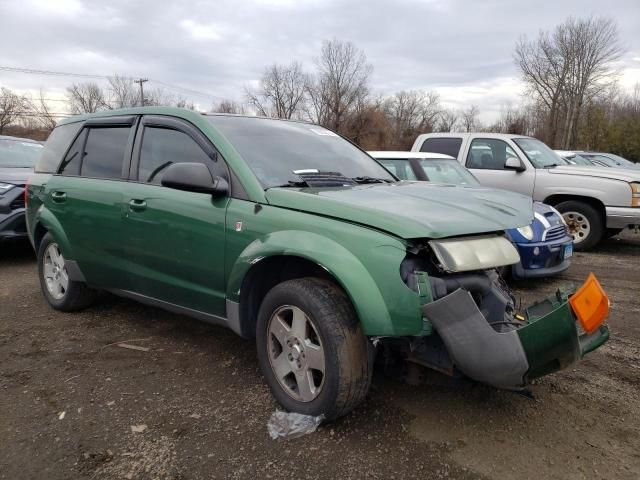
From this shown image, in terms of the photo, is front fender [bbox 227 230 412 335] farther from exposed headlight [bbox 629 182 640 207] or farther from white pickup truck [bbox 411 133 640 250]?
exposed headlight [bbox 629 182 640 207]

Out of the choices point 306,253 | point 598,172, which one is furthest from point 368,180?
point 598,172

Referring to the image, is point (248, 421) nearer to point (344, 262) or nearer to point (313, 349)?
point (313, 349)

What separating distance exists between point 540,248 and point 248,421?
3.70 metres

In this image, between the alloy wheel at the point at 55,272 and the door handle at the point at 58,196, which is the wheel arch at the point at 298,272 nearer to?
the door handle at the point at 58,196

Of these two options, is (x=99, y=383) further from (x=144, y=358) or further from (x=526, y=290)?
(x=526, y=290)

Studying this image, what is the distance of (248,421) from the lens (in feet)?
8.82

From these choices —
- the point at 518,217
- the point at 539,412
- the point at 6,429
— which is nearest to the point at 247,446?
the point at 6,429

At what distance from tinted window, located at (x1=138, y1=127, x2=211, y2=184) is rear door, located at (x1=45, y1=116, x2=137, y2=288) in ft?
0.62

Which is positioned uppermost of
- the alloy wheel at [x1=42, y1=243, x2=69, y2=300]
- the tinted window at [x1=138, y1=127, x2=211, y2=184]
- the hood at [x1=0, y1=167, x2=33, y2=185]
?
the tinted window at [x1=138, y1=127, x2=211, y2=184]

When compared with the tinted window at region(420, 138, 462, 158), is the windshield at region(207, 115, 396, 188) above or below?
below

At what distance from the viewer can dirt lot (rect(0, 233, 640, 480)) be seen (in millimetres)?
2305

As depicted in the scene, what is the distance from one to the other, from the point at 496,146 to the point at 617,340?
5083 millimetres

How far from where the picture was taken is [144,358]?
3.52 metres

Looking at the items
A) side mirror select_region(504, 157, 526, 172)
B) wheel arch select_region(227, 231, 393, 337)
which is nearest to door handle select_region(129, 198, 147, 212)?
wheel arch select_region(227, 231, 393, 337)
